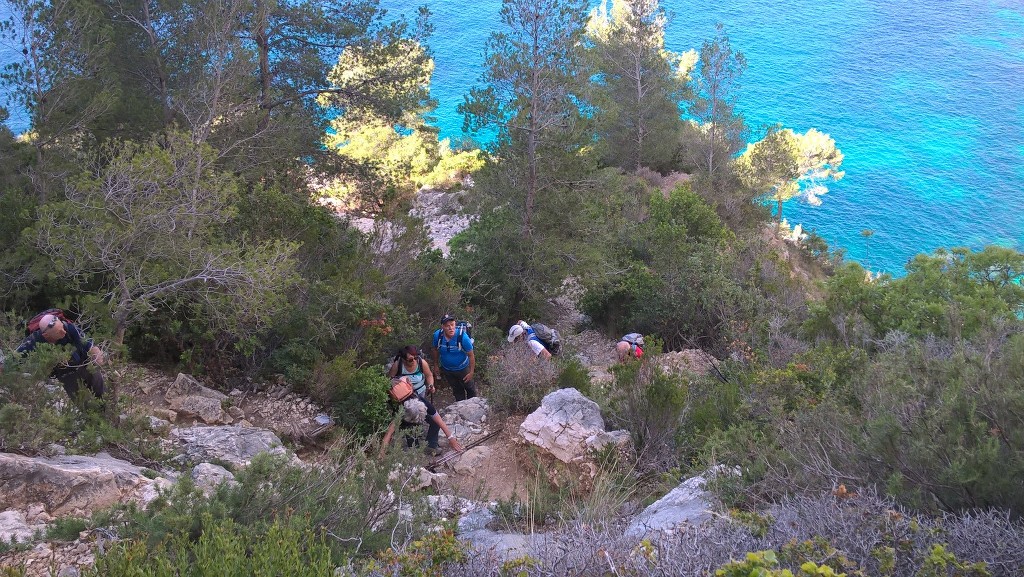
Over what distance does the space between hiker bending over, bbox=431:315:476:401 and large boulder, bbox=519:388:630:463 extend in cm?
169

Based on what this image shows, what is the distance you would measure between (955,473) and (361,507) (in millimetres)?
3703

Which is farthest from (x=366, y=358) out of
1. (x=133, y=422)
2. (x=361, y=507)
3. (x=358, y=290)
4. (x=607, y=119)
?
(x=607, y=119)

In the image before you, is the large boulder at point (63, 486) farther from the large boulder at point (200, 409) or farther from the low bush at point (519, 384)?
the low bush at point (519, 384)

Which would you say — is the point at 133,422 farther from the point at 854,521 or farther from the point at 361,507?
the point at 854,521

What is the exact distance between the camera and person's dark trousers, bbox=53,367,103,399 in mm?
6387

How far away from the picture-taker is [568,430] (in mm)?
7270

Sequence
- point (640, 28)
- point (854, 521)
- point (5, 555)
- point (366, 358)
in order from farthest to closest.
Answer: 1. point (640, 28)
2. point (366, 358)
3. point (5, 555)
4. point (854, 521)

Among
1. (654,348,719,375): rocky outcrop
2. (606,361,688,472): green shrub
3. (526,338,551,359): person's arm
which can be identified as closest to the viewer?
(606,361,688,472): green shrub

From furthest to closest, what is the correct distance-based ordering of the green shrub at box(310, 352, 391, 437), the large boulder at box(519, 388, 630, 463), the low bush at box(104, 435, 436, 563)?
the green shrub at box(310, 352, 391, 437), the large boulder at box(519, 388, 630, 463), the low bush at box(104, 435, 436, 563)

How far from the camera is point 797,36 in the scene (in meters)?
56.7

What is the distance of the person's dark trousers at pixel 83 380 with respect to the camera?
6.39 meters

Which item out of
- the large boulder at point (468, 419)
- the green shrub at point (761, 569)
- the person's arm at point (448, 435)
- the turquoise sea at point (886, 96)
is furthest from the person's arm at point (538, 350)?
the turquoise sea at point (886, 96)

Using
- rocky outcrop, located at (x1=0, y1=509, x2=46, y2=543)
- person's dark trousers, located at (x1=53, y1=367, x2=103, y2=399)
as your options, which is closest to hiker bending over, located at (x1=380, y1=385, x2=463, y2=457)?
person's dark trousers, located at (x1=53, y1=367, x2=103, y2=399)

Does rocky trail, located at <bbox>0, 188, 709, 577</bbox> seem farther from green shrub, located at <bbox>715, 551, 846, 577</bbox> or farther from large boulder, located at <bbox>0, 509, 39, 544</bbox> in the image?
green shrub, located at <bbox>715, 551, 846, 577</bbox>
